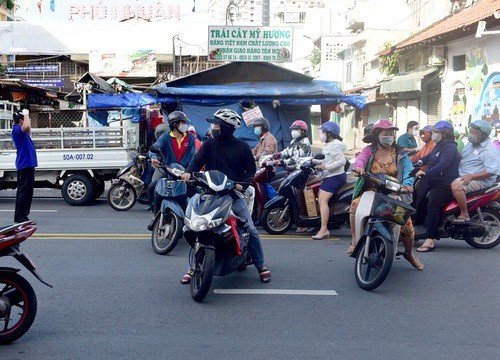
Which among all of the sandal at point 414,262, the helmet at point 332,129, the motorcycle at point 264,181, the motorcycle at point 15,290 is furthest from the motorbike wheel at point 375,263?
the motorcycle at point 264,181

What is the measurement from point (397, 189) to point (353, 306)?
1.25 meters

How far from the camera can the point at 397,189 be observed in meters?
6.29

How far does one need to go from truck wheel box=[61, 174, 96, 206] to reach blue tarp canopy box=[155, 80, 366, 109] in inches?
124

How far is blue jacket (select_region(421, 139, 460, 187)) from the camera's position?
26.7 feet

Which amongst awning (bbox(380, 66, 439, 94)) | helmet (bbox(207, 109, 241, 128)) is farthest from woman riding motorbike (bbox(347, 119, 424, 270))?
awning (bbox(380, 66, 439, 94))

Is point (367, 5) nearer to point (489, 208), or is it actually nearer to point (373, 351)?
point (489, 208)

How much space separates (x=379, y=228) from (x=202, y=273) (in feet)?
5.97

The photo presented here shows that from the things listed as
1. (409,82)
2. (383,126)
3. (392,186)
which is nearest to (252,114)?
(383,126)

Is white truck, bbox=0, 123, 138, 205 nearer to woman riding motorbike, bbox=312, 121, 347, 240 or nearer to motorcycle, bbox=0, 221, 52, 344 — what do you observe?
woman riding motorbike, bbox=312, 121, 347, 240

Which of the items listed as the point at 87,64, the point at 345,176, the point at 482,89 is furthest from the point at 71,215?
the point at 87,64

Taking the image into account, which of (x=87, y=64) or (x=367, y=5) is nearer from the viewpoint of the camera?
(x=87, y=64)

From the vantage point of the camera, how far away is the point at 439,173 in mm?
8180

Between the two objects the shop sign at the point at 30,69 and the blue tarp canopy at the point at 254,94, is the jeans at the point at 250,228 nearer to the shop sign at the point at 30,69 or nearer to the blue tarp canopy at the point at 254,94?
the blue tarp canopy at the point at 254,94

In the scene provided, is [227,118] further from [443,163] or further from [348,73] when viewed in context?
[348,73]
